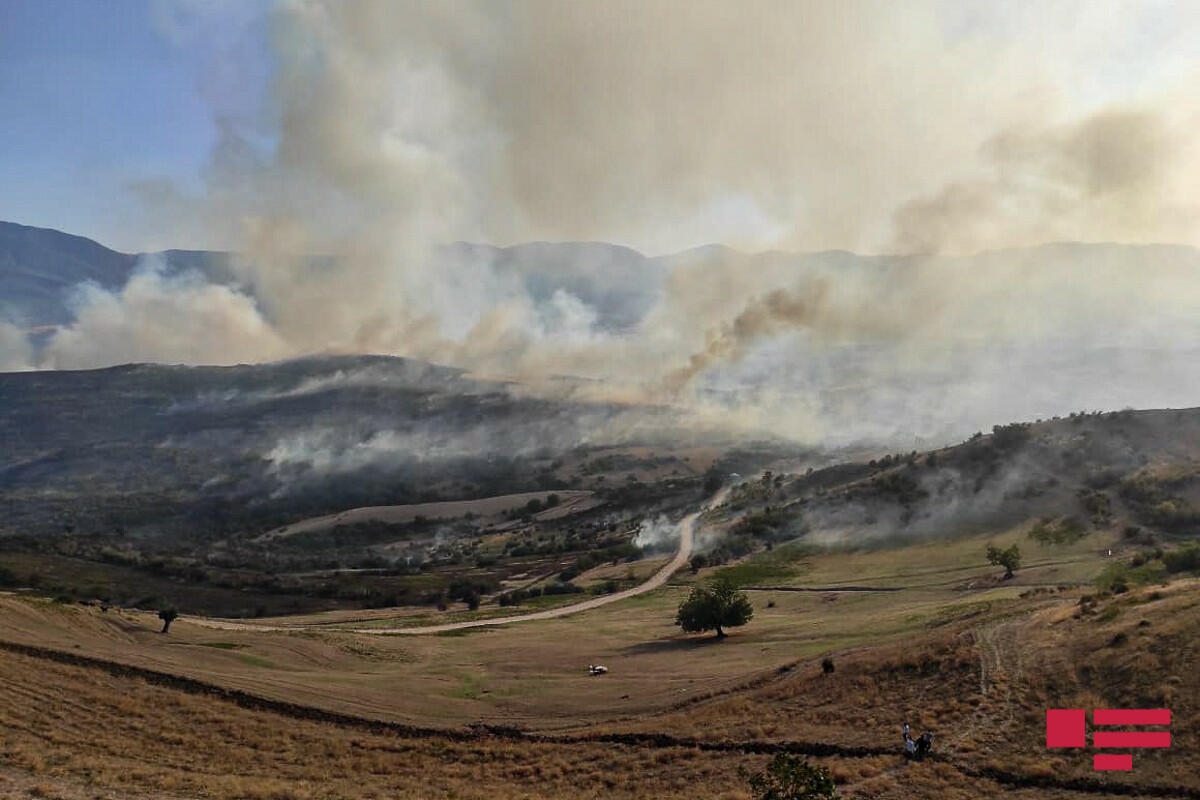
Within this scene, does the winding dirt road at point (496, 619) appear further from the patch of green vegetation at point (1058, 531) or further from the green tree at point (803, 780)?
the green tree at point (803, 780)

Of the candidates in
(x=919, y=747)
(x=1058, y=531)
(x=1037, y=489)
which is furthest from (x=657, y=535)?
(x=919, y=747)

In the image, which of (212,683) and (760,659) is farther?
(760,659)

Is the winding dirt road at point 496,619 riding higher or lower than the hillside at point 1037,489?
lower

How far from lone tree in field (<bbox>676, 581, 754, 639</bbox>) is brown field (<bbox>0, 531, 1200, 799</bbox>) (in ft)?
27.1

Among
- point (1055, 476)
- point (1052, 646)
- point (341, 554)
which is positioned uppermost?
point (1055, 476)

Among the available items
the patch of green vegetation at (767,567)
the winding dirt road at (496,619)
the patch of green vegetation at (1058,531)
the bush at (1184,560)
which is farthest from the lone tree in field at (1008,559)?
the winding dirt road at (496,619)

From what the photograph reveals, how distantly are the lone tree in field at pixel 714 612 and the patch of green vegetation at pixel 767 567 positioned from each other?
3973 centimetres

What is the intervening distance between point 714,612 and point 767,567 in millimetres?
59697

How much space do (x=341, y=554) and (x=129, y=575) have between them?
2129 inches

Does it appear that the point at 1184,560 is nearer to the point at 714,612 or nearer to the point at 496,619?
the point at 714,612

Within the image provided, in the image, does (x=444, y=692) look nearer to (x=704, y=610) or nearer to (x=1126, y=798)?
(x=704, y=610)

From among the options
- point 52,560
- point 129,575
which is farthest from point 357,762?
point 52,560

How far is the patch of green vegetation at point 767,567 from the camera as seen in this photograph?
125512mm

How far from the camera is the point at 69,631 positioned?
6288 centimetres
